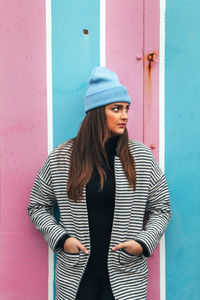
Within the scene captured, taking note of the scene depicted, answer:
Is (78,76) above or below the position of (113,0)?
below

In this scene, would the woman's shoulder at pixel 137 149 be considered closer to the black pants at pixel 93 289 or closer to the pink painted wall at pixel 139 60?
the pink painted wall at pixel 139 60

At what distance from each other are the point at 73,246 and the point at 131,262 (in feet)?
0.99

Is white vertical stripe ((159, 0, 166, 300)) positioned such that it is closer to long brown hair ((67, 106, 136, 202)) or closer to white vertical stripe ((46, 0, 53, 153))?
long brown hair ((67, 106, 136, 202))

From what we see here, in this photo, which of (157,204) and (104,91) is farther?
(157,204)

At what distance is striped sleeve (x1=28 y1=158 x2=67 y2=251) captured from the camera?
1.73m

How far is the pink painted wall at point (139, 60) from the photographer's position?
1.98 metres

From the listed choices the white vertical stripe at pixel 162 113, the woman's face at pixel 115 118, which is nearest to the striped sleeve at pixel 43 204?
the woman's face at pixel 115 118

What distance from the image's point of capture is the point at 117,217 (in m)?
1.65

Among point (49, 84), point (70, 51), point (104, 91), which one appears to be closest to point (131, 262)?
point (104, 91)
